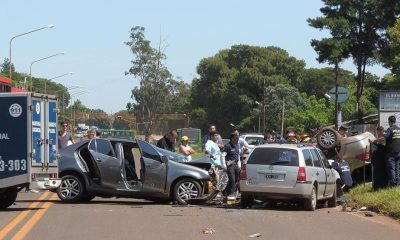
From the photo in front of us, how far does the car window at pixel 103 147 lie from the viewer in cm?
1677

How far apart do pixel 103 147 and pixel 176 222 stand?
442cm

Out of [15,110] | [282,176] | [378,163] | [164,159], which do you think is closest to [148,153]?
[164,159]

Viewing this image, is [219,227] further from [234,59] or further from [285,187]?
[234,59]

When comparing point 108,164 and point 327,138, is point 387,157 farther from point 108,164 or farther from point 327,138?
point 108,164

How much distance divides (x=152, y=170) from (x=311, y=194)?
12.4ft

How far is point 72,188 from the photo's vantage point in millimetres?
16750

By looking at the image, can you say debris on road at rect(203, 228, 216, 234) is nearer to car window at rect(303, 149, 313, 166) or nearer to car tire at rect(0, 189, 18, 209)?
car window at rect(303, 149, 313, 166)

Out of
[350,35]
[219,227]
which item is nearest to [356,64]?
[350,35]

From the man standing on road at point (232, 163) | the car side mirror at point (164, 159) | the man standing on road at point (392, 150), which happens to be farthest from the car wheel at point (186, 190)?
the man standing on road at point (392, 150)

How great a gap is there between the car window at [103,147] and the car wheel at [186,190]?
179 cm

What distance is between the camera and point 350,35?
55188 millimetres

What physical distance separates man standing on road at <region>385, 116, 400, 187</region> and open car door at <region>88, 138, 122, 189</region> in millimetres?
6700

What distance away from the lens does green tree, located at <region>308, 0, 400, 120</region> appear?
176 ft

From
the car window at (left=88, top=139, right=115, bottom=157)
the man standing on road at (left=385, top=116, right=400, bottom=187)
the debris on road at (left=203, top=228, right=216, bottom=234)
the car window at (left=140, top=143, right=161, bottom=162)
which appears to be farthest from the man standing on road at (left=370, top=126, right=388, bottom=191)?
the debris on road at (left=203, top=228, right=216, bottom=234)
